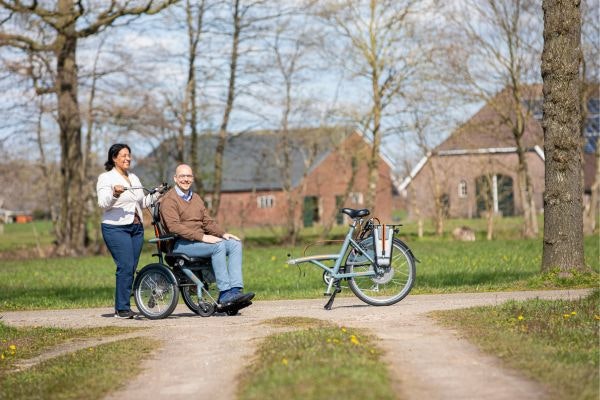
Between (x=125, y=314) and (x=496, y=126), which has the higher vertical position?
(x=496, y=126)

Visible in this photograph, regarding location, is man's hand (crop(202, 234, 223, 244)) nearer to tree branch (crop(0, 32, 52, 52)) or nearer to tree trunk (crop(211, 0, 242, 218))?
tree branch (crop(0, 32, 52, 52))

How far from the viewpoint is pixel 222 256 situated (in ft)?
37.7

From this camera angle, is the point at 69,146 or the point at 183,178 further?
the point at 69,146

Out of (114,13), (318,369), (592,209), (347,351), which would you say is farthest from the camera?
(592,209)

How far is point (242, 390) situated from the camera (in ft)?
22.9

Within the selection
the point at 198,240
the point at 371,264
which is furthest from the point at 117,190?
the point at 371,264

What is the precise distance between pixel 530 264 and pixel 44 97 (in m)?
20.1

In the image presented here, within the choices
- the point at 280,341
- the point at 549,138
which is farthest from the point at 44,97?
the point at 280,341

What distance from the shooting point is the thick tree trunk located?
559 inches

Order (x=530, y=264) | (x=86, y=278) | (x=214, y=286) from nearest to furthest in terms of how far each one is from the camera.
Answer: (x=214, y=286) → (x=530, y=264) → (x=86, y=278)

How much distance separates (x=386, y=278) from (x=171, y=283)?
2353mm

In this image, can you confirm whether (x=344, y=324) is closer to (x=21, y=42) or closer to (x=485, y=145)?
(x=21, y=42)

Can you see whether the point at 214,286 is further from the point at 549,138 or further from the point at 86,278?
the point at 86,278

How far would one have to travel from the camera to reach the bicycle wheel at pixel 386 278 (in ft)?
38.2
